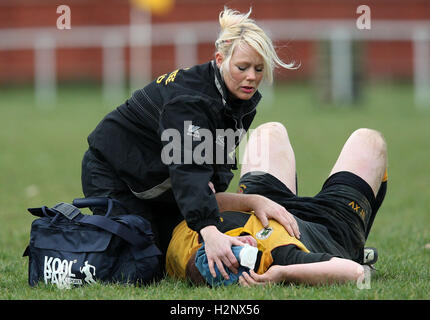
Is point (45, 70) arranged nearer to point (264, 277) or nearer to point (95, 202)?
point (95, 202)

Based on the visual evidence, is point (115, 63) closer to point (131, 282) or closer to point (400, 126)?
point (400, 126)

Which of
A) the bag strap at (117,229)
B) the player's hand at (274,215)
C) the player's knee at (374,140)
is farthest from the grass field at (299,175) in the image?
the player's knee at (374,140)

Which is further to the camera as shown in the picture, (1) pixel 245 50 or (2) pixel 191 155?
(1) pixel 245 50

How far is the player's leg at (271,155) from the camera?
5020 millimetres

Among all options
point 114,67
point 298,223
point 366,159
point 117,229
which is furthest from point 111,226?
point 114,67

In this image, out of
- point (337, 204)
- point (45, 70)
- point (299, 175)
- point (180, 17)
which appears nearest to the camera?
point (337, 204)

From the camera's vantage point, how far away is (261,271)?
4145mm

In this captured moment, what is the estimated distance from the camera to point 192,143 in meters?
4.02

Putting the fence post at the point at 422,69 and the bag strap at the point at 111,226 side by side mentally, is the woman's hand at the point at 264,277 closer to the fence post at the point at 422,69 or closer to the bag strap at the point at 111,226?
the bag strap at the point at 111,226

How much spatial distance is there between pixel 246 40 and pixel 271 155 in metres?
1.11

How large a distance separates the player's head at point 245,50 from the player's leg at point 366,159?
94 centimetres

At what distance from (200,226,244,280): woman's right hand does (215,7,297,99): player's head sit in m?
0.74

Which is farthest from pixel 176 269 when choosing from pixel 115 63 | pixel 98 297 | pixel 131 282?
pixel 115 63

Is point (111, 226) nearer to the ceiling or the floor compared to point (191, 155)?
nearer to the floor
